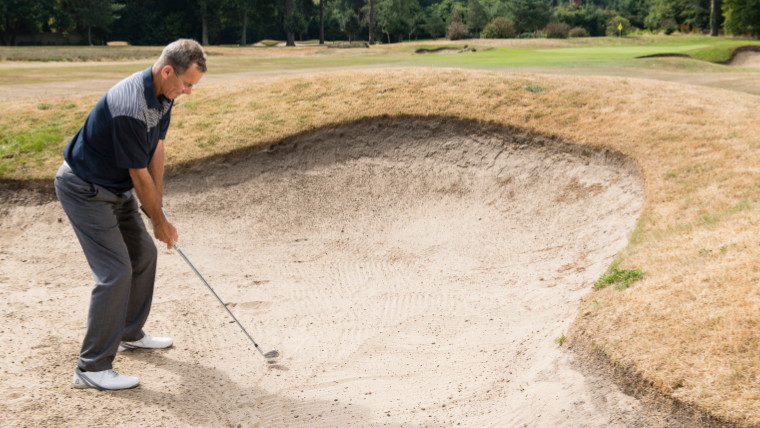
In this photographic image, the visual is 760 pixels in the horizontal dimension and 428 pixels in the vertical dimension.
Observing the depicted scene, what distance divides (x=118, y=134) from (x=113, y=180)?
0.50m

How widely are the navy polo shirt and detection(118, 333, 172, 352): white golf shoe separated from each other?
75.0 inches

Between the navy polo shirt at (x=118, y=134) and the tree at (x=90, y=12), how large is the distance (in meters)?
58.4

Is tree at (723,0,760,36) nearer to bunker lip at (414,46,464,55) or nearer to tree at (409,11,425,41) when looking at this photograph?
bunker lip at (414,46,464,55)

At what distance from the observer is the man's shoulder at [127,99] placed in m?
4.19

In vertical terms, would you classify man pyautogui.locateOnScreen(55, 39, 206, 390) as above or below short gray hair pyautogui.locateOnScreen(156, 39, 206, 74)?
below

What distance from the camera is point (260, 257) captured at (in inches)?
360

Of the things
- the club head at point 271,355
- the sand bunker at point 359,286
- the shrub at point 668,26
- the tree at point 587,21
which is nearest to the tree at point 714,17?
the shrub at point 668,26

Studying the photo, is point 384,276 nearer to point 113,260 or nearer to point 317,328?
point 317,328

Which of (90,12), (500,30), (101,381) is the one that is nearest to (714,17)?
(500,30)

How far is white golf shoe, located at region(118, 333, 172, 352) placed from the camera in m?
5.52

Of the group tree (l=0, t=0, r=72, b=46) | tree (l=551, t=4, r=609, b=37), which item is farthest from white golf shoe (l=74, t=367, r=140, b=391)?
tree (l=551, t=4, r=609, b=37)

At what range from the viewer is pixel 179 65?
429 cm

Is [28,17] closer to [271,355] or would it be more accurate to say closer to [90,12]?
[90,12]

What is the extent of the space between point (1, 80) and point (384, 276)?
68.2 feet
